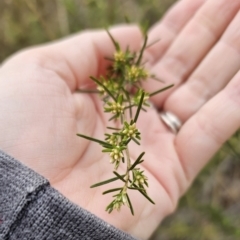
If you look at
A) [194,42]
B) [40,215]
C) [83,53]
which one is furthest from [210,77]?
[40,215]

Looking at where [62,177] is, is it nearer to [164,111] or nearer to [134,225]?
[134,225]

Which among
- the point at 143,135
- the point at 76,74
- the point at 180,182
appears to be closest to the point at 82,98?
the point at 76,74

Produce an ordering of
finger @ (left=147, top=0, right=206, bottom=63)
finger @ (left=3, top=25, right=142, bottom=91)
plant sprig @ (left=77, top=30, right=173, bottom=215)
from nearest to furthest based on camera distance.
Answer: plant sprig @ (left=77, top=30, right=173, bottom=215) → finger @ (left=3, top=25, right=142, bottom=91) → finger @ (left=147, top=0, right=206, bottom=63)

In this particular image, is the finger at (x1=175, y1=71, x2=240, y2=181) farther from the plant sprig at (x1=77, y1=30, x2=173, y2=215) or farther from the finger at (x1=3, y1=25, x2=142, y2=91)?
the finger at (x1=3, y1=25, x2=142, y2=91)

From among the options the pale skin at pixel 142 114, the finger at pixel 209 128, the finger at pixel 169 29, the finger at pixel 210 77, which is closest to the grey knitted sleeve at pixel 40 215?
the pale skin at pixel 142 114

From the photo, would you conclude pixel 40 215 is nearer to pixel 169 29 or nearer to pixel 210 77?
pixel 210 77

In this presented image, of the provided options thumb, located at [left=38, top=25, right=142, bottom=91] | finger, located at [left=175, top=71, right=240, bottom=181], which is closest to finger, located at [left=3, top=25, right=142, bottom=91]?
thumb, located at [left=38, top=25, right=142, bottom=91]
